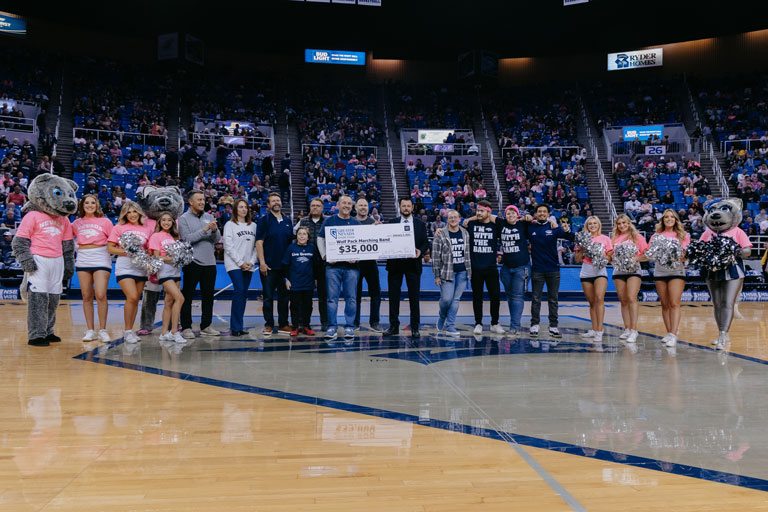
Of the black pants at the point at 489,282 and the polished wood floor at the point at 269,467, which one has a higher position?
the black pants at the point at 489,282

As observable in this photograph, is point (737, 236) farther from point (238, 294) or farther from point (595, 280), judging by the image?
point (238, 294)

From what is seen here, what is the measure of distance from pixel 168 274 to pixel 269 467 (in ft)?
15.1

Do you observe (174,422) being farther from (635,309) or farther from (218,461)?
(635,309)

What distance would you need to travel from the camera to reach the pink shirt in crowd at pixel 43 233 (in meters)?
7.04

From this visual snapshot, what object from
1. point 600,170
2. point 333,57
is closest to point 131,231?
point 600,170

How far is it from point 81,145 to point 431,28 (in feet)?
→ 49.7

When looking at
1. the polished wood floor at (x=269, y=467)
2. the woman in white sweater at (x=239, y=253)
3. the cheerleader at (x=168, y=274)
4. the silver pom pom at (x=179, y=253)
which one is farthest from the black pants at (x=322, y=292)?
the polished wood floor at (x=269, y=467)

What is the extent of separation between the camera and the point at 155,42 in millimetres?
28109

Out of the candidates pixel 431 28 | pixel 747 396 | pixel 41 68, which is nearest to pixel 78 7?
pixel 41 68

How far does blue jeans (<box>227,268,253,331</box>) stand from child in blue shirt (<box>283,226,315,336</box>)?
1.73ft

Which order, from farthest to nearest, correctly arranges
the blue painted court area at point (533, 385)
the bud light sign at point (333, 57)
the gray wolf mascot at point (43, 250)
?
1. the bud light sign at point (333, 57)
2. the gray wolf mascot at point (43, 250)
3. the blue painted court area at point (533, 385)

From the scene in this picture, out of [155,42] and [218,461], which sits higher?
[155,42]

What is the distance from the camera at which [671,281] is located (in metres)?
7.49

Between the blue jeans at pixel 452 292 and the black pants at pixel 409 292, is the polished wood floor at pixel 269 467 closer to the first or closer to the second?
the black pants at pixel 409 292
